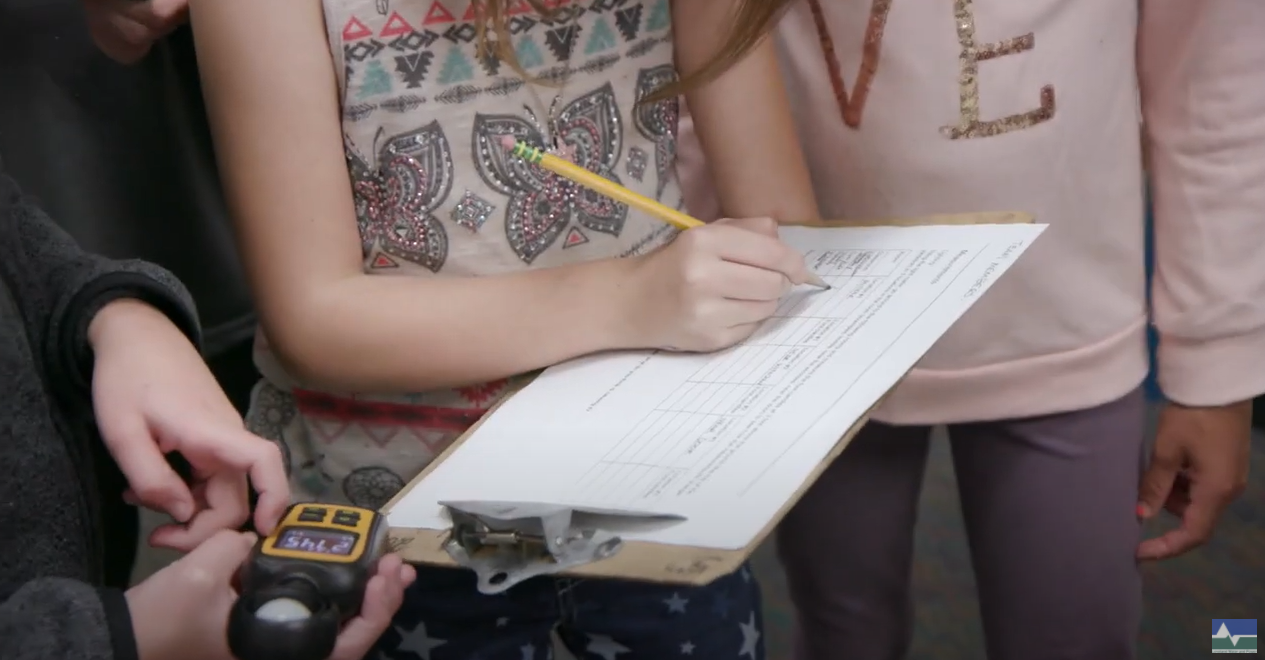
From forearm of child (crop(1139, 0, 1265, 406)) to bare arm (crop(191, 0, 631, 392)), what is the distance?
0.38 metres

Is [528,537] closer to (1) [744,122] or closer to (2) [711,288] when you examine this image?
(2) [711,288]

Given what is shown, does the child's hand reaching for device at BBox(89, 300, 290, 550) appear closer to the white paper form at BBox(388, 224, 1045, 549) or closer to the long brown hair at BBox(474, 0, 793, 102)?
the white paper form at BBox(388, 224, 1045, 549)

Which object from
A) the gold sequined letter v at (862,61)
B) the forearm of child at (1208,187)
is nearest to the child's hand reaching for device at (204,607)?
the gold sequined letter v at (862,61)

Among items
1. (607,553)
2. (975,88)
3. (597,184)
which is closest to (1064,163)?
(975,88)

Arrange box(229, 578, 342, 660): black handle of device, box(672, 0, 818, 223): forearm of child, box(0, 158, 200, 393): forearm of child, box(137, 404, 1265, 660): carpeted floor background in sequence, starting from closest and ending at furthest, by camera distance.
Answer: box(229, 578, 342, 660): black handle of device → box(0, 158, 200, 393): forearm of child → box(672, 0, 818, 223): forearm of child → box(137, 404, 1265, 660): carpeted floor background

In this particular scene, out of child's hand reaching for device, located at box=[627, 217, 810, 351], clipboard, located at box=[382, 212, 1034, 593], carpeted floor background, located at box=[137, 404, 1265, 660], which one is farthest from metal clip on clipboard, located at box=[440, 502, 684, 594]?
carpeted floor background, located at box=[137, 404, 1265, 660]

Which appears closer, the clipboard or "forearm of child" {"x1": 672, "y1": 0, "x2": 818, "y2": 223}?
the clipboard

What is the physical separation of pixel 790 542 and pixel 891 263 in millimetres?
321

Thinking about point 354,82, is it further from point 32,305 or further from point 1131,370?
point 1131,370

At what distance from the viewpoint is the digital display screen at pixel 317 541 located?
0.42 meters

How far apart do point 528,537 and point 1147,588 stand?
2.86ft

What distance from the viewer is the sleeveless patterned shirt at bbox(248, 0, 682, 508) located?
0.58 m

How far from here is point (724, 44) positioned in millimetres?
638

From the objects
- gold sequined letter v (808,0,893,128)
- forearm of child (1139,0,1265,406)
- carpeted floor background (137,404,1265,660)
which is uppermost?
gold sequined letter v (808,0,893,128)
